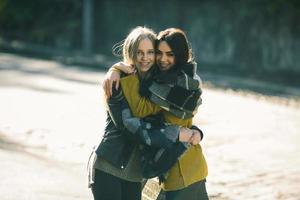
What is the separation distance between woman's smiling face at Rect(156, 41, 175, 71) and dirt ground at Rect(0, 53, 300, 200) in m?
2.78

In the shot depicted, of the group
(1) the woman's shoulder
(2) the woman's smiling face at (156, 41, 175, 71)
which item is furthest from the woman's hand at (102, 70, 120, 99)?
(2) the woman's smiling face at (156, 41, 175, 71)

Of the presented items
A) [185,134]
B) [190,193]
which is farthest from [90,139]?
[185,134]

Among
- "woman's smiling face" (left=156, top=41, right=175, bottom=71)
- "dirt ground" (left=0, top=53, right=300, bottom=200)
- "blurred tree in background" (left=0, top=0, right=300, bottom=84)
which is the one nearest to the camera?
"woman's smiling face" (left=156, top=41, right=175, bottom=71)

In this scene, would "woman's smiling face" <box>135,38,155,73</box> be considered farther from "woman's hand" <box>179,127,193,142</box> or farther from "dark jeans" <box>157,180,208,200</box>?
"dark jeans" <box>157,180,208,200</box>

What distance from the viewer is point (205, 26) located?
21.2 m

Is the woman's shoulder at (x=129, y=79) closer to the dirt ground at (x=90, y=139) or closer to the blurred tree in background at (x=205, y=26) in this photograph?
the dirt ground at (x=90, y=139)

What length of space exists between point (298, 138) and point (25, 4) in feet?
64.0

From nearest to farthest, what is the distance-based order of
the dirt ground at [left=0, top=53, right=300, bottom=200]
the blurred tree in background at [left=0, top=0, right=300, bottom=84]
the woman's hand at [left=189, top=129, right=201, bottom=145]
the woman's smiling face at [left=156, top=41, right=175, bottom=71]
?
the woman's smiling face at [left=156, top=41, right=175, bottom=71]
the woman's hand at [left=189, top=129, right=201, bottom=145]
the dirt ground at [left=0, top=53, right=300, bottom=200]
the blurred tree in background at [left=0, top=0, right=300, bottom=84]

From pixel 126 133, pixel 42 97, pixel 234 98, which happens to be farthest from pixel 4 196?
pixel 234 98

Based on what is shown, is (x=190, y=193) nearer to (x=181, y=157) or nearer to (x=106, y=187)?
(x=181, y=157)

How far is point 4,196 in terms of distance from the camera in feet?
21.2

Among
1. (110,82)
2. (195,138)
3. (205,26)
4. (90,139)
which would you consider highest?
(110,82)

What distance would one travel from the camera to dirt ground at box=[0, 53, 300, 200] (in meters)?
7.16

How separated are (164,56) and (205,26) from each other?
56.4ft
